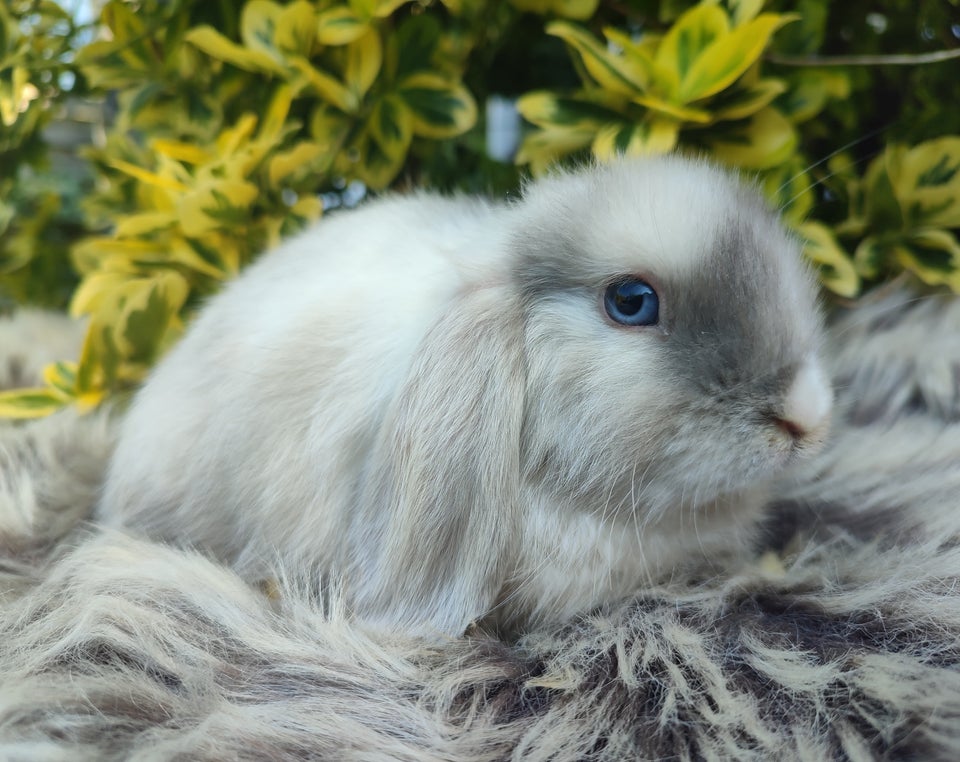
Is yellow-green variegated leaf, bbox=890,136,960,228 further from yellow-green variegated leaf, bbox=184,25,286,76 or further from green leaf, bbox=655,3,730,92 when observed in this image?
yellow-green variegated leaf, bbox=184,25,286,76

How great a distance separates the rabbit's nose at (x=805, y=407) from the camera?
699 mm

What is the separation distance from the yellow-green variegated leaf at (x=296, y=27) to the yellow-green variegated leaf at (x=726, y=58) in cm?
49

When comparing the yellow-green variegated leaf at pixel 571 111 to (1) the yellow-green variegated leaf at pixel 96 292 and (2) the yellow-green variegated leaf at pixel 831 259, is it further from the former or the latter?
(1) the yellow-green variegated leaf at pixel 96 292

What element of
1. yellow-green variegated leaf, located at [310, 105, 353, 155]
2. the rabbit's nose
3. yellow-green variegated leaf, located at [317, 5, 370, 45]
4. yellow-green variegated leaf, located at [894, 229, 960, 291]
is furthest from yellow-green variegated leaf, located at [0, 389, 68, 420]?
yellow-green variegated leaf, located at [894, 229, 960, 291]

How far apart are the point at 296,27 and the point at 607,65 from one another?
0.41m

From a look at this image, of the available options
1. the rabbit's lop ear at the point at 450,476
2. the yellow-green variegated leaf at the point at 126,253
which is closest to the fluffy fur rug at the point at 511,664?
the rabbit's lop ear at the point at 450,476

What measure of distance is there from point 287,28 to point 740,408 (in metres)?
0.77

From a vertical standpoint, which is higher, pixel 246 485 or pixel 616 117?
pixel 616 117

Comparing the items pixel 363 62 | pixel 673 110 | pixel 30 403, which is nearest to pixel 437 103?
pixel 363 62

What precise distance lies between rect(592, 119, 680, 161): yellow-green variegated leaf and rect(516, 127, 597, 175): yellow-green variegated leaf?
0.10ft

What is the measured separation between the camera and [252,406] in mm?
826

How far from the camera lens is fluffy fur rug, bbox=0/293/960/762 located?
586 millimetres

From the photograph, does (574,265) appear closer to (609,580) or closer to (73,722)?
(609,580)

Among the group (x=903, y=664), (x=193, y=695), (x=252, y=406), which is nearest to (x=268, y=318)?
(x=252, y=406)
